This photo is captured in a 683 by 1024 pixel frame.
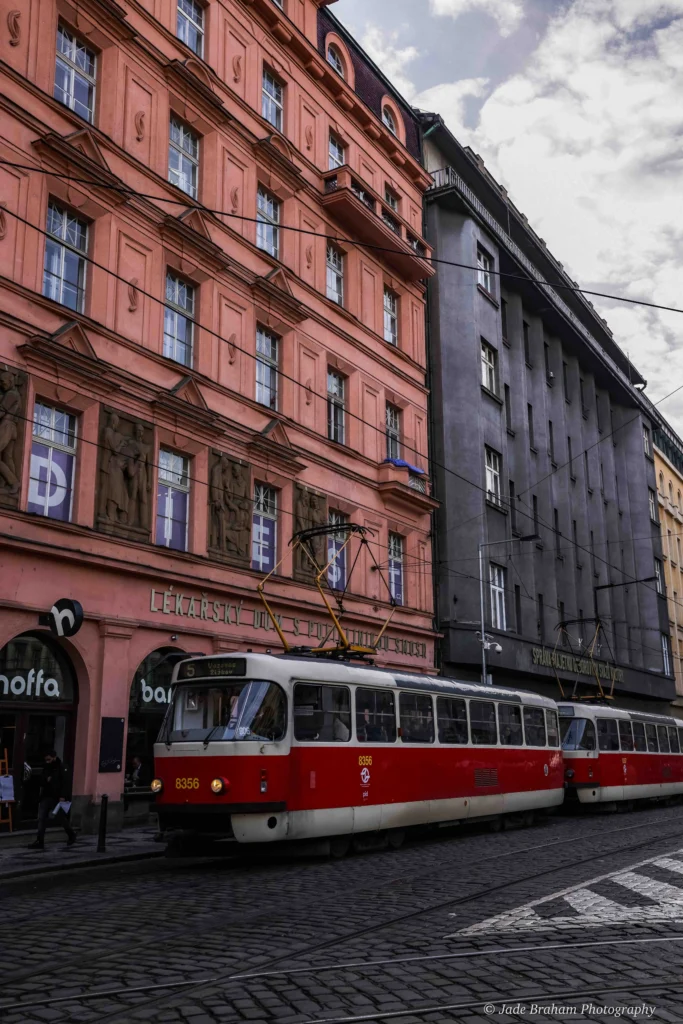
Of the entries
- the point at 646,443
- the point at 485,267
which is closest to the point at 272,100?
the point at 485,267

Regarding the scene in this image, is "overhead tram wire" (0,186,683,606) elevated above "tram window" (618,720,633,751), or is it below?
above

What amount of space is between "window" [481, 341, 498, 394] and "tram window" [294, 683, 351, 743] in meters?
23.8

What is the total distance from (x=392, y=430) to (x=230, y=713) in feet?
60.9

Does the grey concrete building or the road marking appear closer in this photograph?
the road marking

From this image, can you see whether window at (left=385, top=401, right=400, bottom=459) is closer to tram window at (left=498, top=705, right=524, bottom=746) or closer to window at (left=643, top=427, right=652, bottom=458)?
tram window at (left=498, top=705, right=524, bottom=746)

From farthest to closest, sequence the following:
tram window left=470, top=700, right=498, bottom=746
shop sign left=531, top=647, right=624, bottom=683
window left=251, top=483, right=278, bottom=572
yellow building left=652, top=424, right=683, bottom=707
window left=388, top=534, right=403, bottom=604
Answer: yellow building left=652, top=424, right=683, bottom=707 → shop sign left=531, top=647, right=624, bottom=683 → window left=388, top=534, right=403, bottom=604 → window left=251, top=483, right=278, bottom=572 → tram window left=470, top=700, right=498, bottom=746

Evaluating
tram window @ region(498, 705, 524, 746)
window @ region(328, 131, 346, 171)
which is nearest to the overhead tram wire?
window @ region(328, 131, 346, 171)

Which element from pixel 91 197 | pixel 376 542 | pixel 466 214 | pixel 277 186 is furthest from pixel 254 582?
pixel 466 214

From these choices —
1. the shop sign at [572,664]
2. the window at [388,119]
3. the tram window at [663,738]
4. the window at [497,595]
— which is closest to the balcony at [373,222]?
the window at [388,119]

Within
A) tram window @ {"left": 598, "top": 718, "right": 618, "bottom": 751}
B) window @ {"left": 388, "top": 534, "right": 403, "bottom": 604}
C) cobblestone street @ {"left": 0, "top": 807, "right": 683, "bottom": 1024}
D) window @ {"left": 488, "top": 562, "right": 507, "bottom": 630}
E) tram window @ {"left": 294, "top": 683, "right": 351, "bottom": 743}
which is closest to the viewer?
cobblestone street @ {"left": 0, "top": 807, "right": 683, "bottom": 1024}

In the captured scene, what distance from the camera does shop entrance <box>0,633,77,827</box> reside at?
698 inches

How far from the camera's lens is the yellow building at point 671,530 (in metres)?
60.7

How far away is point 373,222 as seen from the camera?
98.6ft

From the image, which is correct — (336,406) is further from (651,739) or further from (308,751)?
(308,751)
